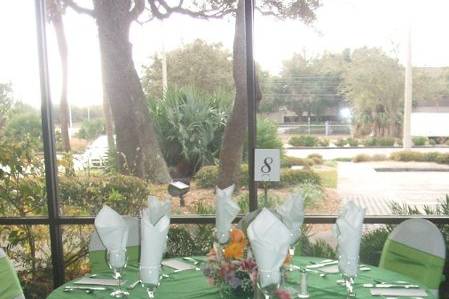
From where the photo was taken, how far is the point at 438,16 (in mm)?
3562

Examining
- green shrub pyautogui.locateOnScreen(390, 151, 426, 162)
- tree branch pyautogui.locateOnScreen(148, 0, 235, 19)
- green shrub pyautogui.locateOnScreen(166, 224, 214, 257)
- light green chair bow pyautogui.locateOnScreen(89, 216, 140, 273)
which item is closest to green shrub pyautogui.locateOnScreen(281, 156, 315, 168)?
green shrub pyautogui.locateOnScreen(390, 151, 426, 162)

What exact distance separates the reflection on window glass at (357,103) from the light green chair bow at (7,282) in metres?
1.97

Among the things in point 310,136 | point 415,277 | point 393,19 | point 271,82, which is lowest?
point 415,277

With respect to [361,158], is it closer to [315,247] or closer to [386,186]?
[386,186]

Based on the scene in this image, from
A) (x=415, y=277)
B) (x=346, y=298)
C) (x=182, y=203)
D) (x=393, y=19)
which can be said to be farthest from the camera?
(x=182, y=203)

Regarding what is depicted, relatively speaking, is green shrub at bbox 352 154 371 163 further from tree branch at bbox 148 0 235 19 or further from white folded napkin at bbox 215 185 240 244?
white folded napkin at bbox 215 185 240 244

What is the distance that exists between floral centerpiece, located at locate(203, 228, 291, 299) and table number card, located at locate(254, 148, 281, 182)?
1332mm

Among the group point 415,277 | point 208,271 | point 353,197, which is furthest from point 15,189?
point 415,277

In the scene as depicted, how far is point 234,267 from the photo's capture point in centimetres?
195

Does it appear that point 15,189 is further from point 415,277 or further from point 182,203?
point 415,277

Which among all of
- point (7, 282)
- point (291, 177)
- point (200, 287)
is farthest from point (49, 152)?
point (200, 287)

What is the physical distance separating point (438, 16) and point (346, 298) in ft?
8.11

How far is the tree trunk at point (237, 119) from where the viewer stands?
3.64 metres

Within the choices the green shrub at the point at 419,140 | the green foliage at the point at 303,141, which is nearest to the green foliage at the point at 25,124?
the green foliage at the point at 303,141
